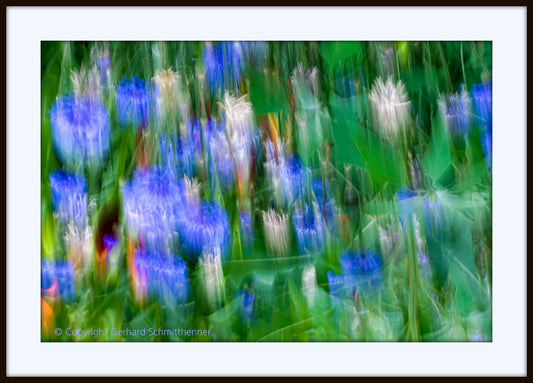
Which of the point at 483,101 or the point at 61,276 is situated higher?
the point at 483,101

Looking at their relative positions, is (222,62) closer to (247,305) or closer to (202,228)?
(202,228)

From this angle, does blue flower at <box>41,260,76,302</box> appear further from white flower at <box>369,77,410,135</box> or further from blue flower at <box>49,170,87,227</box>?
white flower at <box>369,77,410,135</box>

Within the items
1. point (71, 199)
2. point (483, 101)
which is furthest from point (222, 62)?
point (483, 101)

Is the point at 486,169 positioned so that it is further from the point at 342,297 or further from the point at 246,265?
the point at 246,265

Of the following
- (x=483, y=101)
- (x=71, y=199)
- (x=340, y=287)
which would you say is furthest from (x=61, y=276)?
(x=483, y=101)

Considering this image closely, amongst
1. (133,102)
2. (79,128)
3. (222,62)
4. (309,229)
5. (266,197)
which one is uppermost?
(222,62)

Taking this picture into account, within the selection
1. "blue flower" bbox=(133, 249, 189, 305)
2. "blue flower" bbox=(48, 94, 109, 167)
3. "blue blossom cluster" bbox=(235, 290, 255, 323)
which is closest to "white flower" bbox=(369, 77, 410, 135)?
"blue blossom cluster" bbox=(235, 290, 255, 323)

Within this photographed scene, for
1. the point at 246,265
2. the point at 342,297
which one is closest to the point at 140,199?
the point at 246,265
